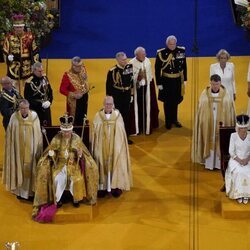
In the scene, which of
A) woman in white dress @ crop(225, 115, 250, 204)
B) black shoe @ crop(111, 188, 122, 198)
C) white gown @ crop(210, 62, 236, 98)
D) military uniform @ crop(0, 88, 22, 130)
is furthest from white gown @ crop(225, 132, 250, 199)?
military uniform @ crop(0, 88, 22, 130)

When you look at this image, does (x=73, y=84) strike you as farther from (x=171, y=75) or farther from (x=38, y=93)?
(x=171, y=75)

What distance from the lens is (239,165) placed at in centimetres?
1455

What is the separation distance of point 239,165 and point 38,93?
3.51m

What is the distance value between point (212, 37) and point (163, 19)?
1.41 metres

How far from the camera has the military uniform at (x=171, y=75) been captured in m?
17.0

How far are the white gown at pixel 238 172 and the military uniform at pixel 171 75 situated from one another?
110 inches

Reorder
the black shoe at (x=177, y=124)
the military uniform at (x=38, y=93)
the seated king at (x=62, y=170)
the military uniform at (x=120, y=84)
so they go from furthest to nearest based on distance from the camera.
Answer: the black shoe at (x=177, y=124), the military uniform at (x=120, y=84), the military uniform at (x=38, y=93), the seated king at (x=62, y=170)

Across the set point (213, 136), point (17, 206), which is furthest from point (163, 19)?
point (17, 206)

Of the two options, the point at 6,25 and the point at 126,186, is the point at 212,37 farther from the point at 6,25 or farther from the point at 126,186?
the point at 126,186

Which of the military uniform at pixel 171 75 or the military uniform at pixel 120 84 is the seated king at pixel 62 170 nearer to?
the military uniform at pixel 120 84

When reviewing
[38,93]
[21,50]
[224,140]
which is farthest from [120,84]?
[224,140]

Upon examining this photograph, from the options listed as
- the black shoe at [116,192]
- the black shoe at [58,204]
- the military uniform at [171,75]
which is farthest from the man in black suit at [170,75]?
the black shoe at [58,204]

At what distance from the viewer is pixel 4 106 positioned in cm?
1546

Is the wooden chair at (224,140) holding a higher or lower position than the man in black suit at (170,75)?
lower
